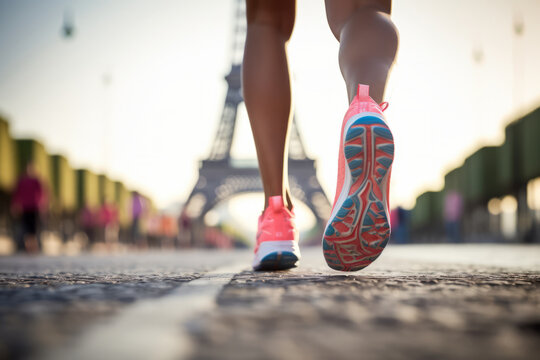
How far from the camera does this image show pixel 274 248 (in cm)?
238

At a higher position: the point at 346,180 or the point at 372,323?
the point at 346,180

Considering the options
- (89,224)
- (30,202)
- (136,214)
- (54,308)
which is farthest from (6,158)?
(54,308)

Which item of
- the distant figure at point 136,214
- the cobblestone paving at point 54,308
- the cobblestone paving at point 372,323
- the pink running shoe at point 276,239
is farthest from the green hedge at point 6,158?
the cobblestone paving at point 372,323

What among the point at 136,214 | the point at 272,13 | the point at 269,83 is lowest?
the point at 136,214

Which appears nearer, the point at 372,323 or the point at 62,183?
the point at 372,323

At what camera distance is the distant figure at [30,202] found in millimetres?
11438

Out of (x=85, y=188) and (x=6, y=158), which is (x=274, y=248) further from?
(x=85, y=188)

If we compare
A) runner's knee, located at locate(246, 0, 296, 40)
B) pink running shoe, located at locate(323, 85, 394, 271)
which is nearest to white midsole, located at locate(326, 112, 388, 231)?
pink running shoe, located at locate(323, 85, 394, 271)

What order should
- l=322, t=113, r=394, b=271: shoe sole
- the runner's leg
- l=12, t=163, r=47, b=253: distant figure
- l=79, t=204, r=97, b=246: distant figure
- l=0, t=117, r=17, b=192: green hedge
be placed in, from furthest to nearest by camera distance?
l=79, t=204, r=97, b=246: distant figure
l=0, t=117, r=17, b=192: green hedge
l=12, t=163, r=47, b=253: distant figure
the runner's leg
l=322, t=113, r=394, b=271: shoe sole

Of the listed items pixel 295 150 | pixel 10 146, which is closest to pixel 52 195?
pixel 10 146

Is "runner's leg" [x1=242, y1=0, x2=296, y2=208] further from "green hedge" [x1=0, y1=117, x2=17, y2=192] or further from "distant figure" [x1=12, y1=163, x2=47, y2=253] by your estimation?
"green hedge" [x1=0, y1=117, x2=17, y2=192]

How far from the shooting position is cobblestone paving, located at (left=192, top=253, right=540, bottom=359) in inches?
29.3

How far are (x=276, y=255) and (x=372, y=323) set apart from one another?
141 centimetres

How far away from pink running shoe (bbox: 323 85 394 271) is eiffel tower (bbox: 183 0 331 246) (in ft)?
88.5
